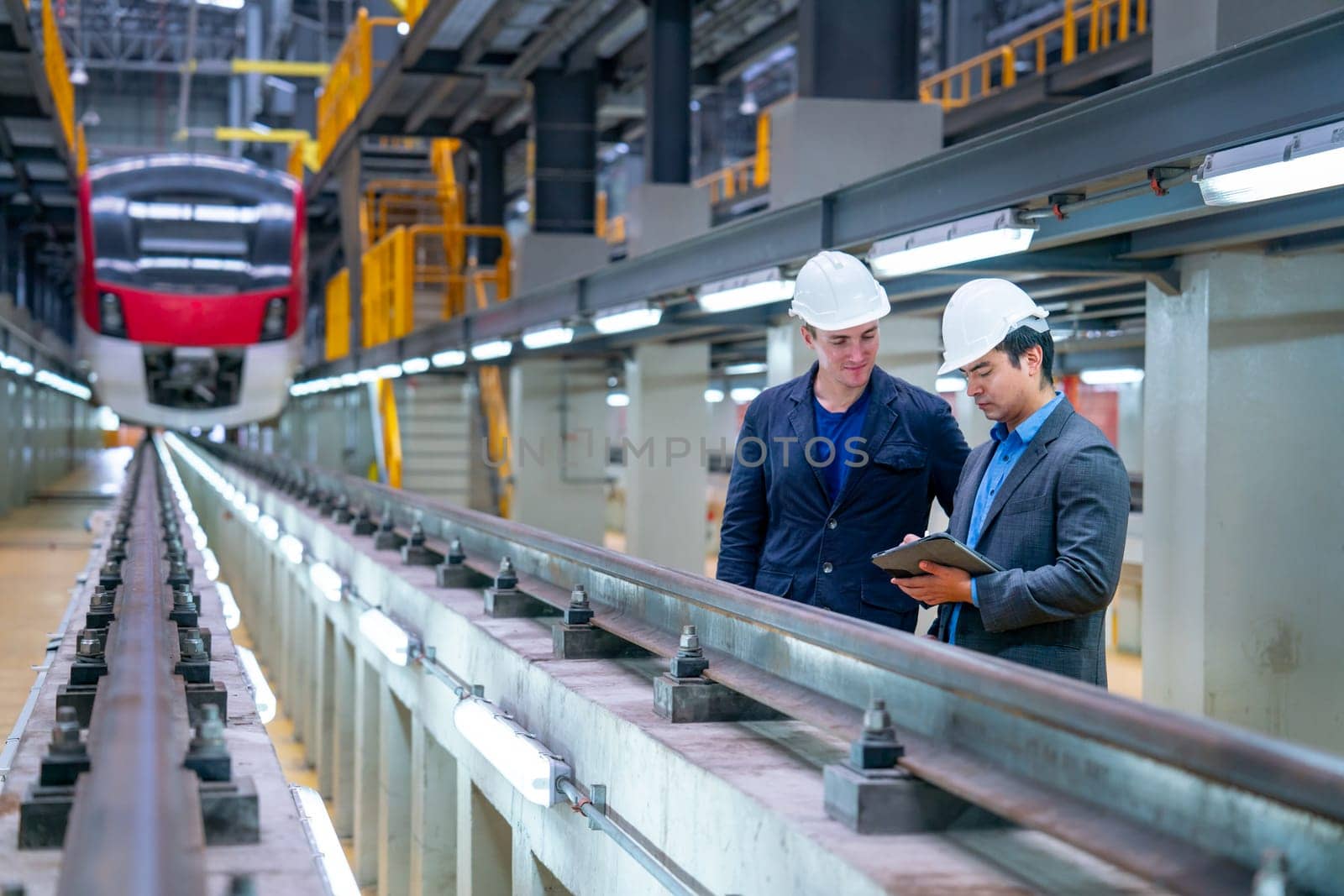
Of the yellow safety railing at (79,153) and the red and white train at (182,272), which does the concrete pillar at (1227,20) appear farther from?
the yellow safety railing at (79,153)

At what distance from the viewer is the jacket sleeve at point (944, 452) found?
352cm

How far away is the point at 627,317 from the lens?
8734 millimetres

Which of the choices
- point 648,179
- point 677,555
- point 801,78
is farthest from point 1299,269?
point 677,555

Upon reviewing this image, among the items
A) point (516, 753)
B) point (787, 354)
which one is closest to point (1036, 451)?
point (516, 753)

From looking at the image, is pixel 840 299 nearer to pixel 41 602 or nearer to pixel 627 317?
pixel 627 317

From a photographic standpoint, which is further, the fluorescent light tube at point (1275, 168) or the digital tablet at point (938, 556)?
the fluorescent light tube at point (1275, 168)

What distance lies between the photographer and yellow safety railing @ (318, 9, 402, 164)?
1747 centimetres

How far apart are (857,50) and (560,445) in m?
7.85

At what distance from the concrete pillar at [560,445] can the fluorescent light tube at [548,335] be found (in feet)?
13.7

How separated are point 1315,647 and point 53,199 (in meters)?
23.5

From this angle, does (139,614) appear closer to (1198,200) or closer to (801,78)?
(1198,200)

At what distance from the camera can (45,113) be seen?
1467 cm

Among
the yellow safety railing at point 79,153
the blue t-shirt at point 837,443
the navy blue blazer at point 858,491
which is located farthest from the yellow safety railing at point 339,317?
the blue t-shirt at point 837,443

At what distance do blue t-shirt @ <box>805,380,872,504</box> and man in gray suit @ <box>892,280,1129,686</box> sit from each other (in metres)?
0.46
